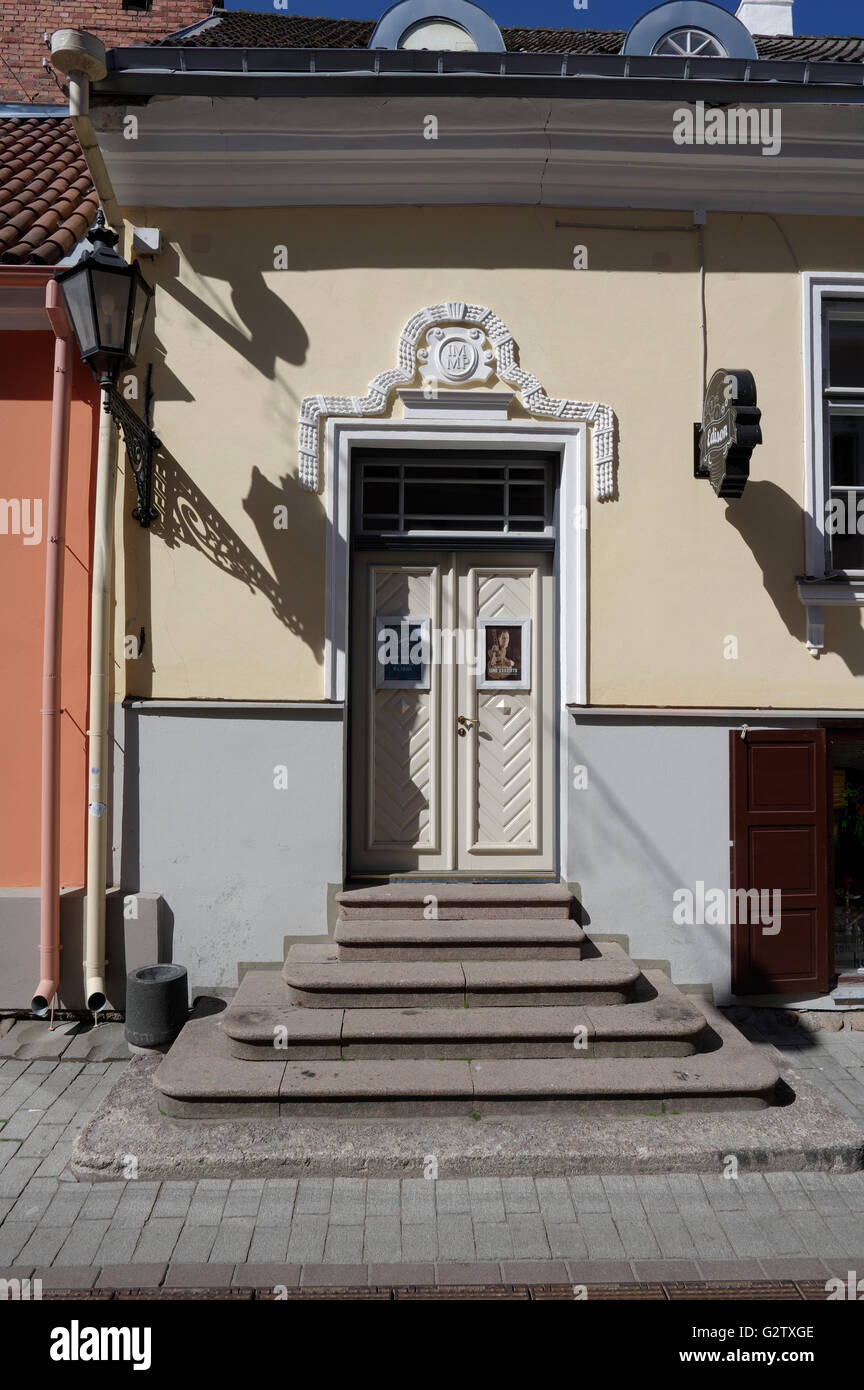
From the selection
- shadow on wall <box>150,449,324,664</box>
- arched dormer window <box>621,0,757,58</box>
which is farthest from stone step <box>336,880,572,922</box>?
arched dormer window <box>621,0,757,58</box>

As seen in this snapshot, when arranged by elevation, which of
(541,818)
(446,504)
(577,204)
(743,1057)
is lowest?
(743,1057)

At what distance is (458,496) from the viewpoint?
20.8 feet

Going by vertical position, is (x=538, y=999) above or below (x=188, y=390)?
below

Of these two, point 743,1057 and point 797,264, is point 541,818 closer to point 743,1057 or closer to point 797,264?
point 743,1057

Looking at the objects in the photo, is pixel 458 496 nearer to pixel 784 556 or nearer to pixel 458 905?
pixel 784 556

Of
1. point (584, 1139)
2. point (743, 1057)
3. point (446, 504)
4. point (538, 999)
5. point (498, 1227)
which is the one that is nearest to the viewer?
point (498, 1227)

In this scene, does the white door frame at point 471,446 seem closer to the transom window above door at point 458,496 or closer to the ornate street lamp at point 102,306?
the transom window above door at point 458,496

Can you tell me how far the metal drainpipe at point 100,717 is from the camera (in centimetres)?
566

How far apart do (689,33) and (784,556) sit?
3.95m

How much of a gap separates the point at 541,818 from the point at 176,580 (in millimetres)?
2941

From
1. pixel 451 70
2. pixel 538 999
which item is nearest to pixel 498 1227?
pixel 538 999

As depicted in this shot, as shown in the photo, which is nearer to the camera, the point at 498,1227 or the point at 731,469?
the point at 498,1227

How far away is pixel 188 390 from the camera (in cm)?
595

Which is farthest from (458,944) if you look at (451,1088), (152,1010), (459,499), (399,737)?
(459,499)
